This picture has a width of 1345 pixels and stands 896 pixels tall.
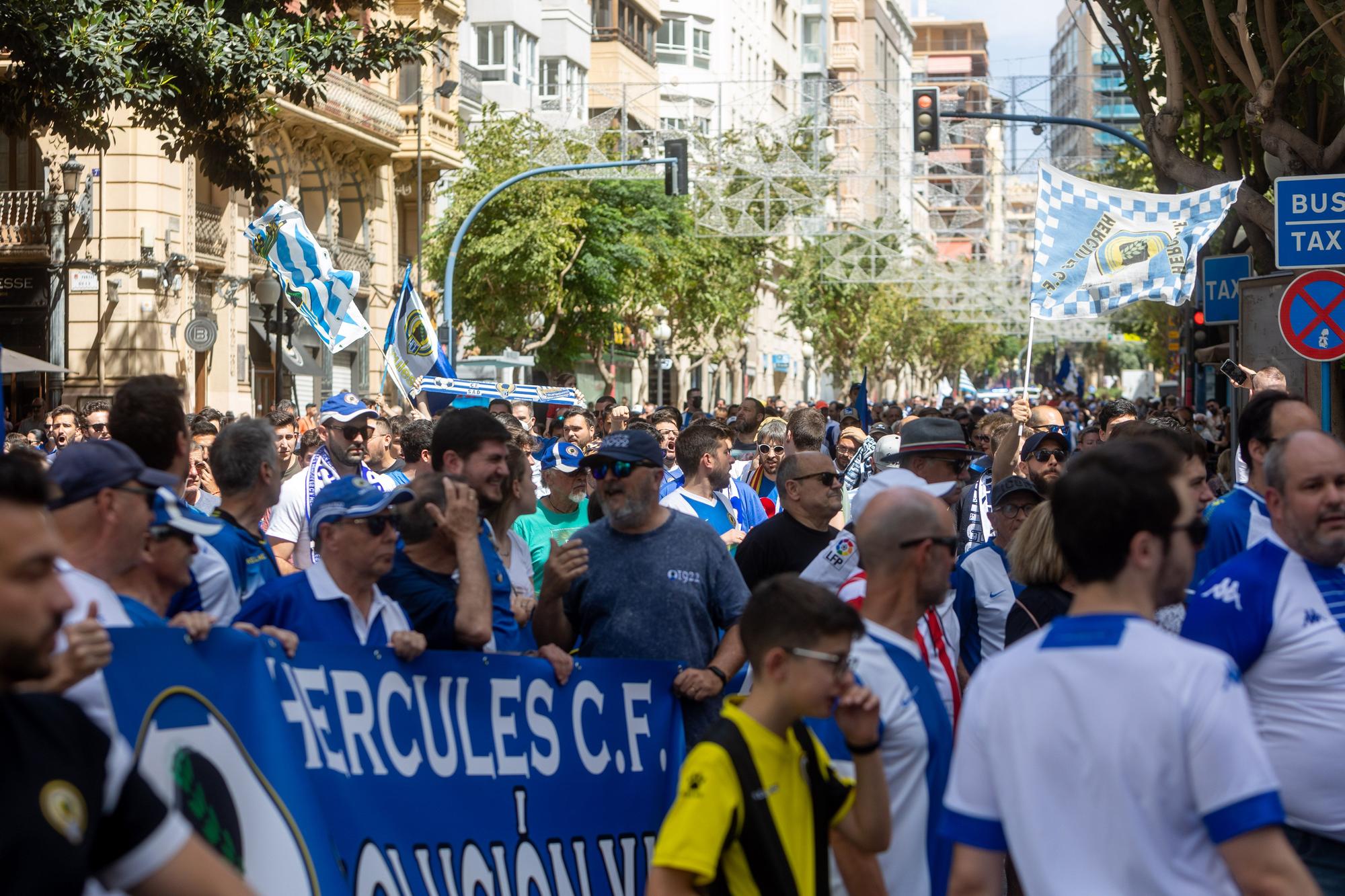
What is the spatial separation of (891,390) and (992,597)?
5243 inches

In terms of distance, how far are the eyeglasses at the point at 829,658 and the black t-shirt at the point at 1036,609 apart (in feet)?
6.46

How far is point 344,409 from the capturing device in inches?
407

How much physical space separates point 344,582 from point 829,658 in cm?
195

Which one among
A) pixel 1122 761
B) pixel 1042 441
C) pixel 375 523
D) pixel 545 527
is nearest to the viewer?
pixel 1122 761

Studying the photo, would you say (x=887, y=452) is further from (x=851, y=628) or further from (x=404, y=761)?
(x=851, y=628)

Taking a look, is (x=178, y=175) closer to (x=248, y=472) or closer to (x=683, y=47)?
(x=248, y=472)

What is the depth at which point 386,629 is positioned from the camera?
213 inches

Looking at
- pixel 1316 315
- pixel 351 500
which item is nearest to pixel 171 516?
pixel 351 500

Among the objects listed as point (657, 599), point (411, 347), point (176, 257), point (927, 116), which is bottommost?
point (657, 599)

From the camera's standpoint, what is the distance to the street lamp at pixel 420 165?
33.9m

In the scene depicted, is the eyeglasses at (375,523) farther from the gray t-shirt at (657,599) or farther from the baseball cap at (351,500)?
the gray t-shirt at (657,599)

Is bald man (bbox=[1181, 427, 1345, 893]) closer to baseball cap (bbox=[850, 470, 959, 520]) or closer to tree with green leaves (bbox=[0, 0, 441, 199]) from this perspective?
baseball cap (bbox=[850, 470, 959, 520])

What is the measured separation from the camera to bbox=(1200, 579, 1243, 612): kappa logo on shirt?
4246mm

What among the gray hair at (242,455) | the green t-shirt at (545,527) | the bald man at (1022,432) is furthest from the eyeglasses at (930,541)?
the bald man at (1022,432)
